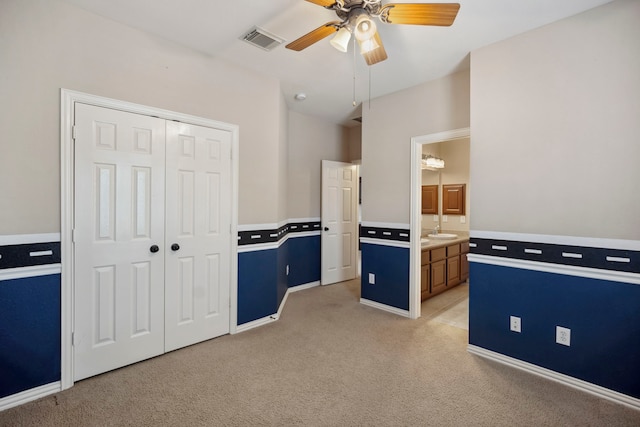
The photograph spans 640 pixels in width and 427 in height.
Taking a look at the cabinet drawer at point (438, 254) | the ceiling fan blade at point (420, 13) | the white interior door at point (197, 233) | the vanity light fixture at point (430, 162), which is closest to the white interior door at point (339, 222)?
the vanity light fixture at point (430, 162)

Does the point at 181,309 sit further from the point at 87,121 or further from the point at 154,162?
the point at 87,121

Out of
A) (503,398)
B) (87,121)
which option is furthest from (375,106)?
(503,398)

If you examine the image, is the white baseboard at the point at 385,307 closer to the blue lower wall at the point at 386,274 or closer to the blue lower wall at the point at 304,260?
the blue lower wall at the point at 386,274

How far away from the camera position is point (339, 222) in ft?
15.7

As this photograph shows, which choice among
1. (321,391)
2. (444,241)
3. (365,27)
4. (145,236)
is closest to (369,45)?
(365,27)

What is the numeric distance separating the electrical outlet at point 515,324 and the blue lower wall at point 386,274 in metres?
1.15

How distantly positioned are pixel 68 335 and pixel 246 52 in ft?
8.83

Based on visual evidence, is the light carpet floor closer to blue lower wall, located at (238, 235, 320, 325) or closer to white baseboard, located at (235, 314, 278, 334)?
white baseboard, located at (235, 314, 278, 334)

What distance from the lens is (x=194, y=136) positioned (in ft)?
8.55

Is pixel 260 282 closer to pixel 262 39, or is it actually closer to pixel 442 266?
pixel 262 39

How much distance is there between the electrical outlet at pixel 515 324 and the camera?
234cm

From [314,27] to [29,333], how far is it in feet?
9.81

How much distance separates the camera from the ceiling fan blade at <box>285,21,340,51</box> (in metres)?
1.75

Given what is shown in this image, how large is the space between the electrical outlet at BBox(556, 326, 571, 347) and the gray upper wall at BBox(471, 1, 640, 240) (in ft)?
2.38
